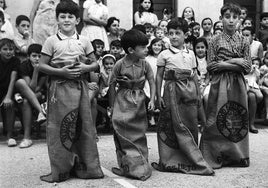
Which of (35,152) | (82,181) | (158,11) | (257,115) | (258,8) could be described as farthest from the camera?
(258,8)

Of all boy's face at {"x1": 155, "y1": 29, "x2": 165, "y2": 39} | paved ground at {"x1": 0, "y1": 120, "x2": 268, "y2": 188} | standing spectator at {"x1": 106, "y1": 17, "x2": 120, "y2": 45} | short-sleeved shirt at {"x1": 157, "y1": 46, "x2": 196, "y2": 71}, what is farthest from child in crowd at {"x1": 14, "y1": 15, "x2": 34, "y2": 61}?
short-sleeved shirt at {"x1": 157, "y1": 46, "x2": 196, "y2": 71}

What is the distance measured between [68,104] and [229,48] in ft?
6.19

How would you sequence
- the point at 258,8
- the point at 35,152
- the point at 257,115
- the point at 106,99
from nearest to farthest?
the point at 35,152
the point at 106,99
the point at 257,115
the point at 258,8

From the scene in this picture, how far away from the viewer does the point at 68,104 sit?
16.5 ft

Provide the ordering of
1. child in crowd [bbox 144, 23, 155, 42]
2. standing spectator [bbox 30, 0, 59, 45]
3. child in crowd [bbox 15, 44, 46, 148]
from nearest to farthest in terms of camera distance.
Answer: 1. child in crowd [bbox 15, 44, 46, 148]
2. standing spectator [bbox 30, 0, 59, 45]
3. child in crowd [bbox 144, 23, 155, 42]

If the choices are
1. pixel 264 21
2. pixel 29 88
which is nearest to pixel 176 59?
pixel 29 88

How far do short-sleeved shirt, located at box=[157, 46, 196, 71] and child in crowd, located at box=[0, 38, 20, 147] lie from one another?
2364 mm

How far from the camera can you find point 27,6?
10.4 metres

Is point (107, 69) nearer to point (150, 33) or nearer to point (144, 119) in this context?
point (150, 33)

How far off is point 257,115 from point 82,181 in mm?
4697

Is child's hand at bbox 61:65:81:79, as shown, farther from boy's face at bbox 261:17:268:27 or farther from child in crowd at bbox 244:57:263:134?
boy's face at bbox 261:17:268:27

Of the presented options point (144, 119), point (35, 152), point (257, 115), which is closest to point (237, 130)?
point (144, 119)

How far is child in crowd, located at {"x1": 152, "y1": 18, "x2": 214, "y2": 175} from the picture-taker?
5430 mm

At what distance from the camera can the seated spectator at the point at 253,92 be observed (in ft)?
26.3
